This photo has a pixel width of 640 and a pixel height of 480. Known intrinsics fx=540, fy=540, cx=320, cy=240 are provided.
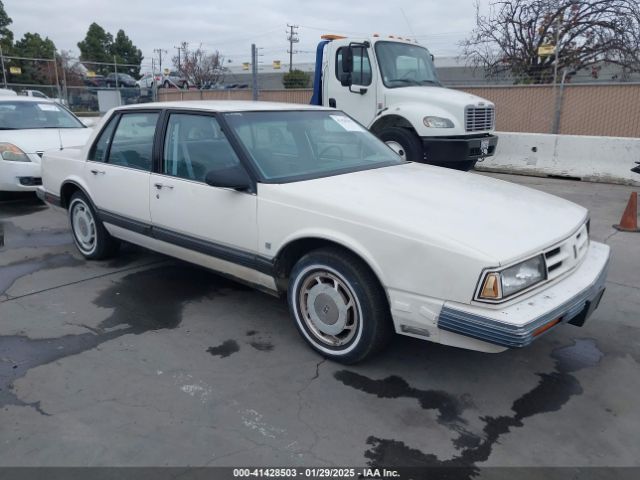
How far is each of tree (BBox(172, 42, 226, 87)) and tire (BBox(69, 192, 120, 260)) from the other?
94.1ft

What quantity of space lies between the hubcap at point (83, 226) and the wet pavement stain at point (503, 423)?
12.1 feet

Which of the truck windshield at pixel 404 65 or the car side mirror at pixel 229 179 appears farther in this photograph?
the truck windshield at pixel 404 65

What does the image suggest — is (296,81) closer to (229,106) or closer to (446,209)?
(229,106)

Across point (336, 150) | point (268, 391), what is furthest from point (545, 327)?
point (336, 150)

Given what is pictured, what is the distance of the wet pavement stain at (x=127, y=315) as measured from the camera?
3.38 metres

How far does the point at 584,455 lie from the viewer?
8.48 feet

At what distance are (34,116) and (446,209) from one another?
25.0ft

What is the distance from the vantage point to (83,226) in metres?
5.35

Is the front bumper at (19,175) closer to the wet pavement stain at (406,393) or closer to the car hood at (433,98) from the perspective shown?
the car hood at (433,98)

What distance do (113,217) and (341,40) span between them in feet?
19.3

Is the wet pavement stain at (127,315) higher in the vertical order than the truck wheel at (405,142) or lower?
lower

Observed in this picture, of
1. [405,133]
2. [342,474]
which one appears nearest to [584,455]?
[342,474]

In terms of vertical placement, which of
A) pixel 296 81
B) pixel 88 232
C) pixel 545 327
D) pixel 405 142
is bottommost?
pixel 88 232

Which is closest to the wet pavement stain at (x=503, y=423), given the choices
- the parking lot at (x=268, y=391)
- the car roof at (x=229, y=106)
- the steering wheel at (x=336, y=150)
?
the parking lot at (x=268, y=391)
